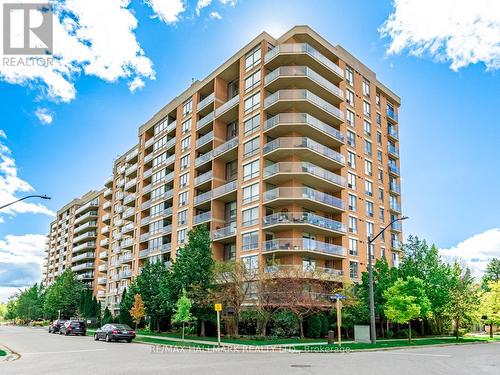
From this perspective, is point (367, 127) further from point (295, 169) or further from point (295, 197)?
point (295, 197)

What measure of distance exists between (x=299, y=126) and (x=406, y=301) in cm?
1838

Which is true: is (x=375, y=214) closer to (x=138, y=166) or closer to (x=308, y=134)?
(x=308, y=134)

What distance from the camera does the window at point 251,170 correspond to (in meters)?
46.4

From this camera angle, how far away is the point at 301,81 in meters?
46.4

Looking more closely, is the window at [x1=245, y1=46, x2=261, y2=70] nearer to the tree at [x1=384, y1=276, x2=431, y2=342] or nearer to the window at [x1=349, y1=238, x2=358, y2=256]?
the window at [x1=349, y1=238, x2=358, y2=256]

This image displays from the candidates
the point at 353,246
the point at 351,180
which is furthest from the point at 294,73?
the point at 353,246

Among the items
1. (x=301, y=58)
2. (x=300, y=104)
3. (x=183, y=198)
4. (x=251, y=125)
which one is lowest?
(x=183, y=198)

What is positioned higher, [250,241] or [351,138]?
[351,138]

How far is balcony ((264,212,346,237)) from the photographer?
42.6 m

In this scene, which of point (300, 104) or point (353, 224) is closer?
point (300, 104)

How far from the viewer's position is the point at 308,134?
46625 mm

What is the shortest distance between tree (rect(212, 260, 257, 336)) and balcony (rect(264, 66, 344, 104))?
1863cm

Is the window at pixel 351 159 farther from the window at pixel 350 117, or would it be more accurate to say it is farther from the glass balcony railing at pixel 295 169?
the glass balcony railing at pixel 295 169

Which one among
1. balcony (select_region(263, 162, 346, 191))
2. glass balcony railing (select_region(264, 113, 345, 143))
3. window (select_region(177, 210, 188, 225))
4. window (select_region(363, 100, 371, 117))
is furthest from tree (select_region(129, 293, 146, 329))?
window (select_region(363, 100, 371, 117))
